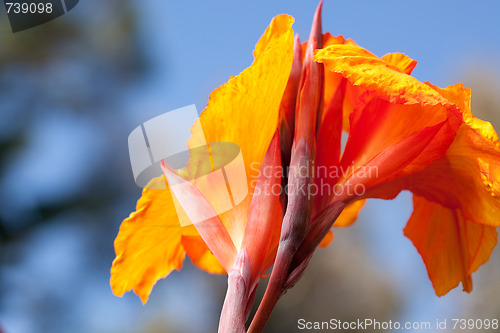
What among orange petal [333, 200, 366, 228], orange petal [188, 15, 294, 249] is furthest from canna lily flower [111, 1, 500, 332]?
orange petal [333, 200, 366, 228]

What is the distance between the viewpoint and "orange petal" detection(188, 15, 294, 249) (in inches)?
20.5

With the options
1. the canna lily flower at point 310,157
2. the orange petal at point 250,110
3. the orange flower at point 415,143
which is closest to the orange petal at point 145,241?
the canna lily flower at point 310,157

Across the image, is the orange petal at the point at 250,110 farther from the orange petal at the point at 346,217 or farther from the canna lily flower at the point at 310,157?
the orange petal at the point at 346,217

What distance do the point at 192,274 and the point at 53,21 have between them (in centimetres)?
354

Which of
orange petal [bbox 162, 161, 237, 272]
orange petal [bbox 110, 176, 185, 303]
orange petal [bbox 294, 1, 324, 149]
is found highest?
orange petal [bbox 294, 1, 324, 149]

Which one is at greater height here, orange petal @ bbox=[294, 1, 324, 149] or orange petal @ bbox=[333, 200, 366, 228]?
orange petal @ bbox=[294, 1, 324, 149]

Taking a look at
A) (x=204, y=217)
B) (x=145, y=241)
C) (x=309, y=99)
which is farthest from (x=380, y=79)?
(x=145, y=241)

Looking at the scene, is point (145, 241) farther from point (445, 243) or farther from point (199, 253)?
point (445, 243)

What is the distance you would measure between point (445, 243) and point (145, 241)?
41cm

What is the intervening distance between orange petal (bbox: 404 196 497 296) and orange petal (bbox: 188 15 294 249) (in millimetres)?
271

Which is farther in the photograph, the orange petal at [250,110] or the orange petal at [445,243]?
the orange petal at [445,243]

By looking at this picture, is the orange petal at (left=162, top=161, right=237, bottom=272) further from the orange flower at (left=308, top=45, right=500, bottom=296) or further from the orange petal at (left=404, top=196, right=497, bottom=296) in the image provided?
the orange petal at (left=404, top=196, right=497, bottom=296)

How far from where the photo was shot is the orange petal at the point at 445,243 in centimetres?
65

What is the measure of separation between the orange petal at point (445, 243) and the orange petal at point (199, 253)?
295 mm
